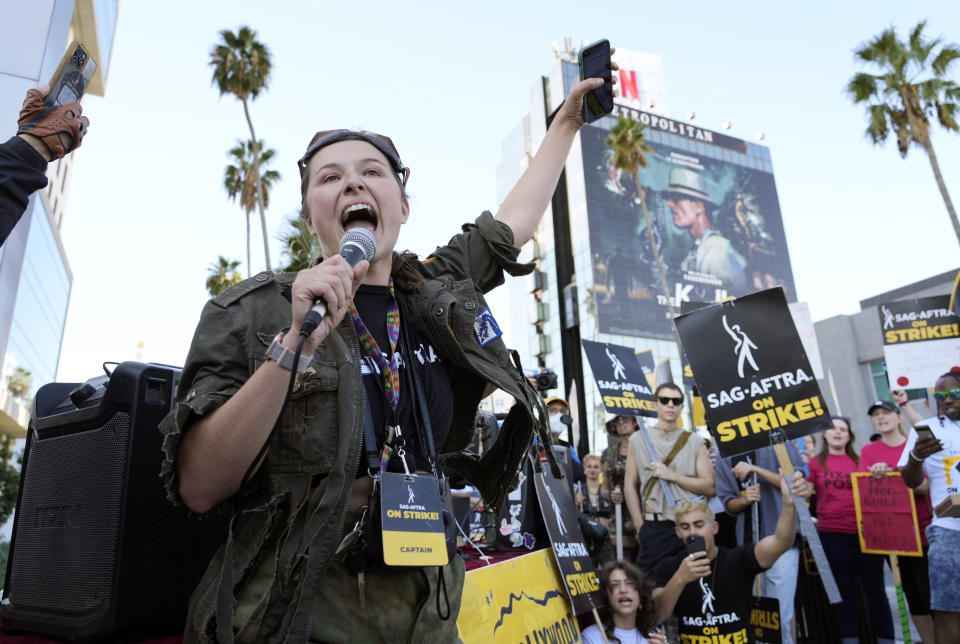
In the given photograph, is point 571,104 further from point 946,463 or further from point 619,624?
point 946,463

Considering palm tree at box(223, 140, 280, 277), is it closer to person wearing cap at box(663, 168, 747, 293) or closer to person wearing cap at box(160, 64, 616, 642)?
person wearing cap at box(160, 64, 616, 642)

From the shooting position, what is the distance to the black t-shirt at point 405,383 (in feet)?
5.16

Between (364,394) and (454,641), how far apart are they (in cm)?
65

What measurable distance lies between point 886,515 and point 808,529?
1797 mm

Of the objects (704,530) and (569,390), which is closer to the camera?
(704,530)

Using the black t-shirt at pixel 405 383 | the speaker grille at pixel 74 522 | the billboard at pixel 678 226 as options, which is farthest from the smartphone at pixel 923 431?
the billboard at pixel 678 226

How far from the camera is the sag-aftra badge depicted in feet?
4.39

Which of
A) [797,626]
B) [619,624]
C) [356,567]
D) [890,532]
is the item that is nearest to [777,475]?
[890,532]

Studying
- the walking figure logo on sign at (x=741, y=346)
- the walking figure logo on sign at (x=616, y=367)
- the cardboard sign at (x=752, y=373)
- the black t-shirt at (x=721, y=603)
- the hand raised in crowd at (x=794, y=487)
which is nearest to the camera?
the black t-shirt at (x=721, y=603)

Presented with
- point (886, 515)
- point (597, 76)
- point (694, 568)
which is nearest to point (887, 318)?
point (886, 515)

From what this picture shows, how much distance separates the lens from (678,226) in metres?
68.5

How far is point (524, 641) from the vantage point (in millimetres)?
3012

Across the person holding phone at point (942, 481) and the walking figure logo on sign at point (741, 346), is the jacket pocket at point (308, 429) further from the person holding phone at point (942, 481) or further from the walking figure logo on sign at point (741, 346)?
the person holding phone at point (942, 481)

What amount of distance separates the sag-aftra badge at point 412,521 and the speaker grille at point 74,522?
917 mm
